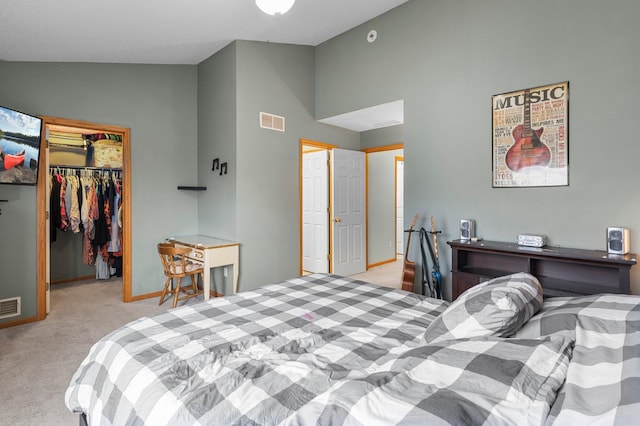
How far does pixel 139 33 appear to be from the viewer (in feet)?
10.6

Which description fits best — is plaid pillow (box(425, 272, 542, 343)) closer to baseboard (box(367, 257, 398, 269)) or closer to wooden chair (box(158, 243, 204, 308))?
wooden chair (box(158, 243, 204, 308))

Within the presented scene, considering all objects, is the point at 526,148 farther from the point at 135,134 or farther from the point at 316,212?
the point at 135,134

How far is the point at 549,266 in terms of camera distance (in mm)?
2807

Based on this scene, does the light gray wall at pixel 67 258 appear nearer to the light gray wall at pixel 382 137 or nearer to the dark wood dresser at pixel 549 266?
the light gray wall at pixel 382 137

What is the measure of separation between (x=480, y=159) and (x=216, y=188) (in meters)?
2.97

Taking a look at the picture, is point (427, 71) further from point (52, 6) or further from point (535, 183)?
point (52, 6)

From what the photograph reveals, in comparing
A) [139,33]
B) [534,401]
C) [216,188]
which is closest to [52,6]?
[139,33]

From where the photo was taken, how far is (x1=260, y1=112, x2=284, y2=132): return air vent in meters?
4.21

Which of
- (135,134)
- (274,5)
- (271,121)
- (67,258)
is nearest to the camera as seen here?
(274,5)

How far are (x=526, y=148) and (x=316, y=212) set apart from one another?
309 cm

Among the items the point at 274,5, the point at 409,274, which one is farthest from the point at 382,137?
the point at 274,5

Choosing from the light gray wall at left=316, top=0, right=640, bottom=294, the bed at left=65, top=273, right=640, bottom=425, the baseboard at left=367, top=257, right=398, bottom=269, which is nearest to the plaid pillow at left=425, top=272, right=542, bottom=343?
the bed at left=65, top=273, right=640, bottom=425

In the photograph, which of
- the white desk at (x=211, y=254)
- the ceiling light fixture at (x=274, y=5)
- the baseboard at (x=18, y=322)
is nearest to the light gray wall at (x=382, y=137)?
the white desk at (x=211, y=254)

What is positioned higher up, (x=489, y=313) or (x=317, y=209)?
(x=317, y=209)
